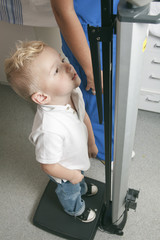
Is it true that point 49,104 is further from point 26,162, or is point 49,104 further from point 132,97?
point 26,162

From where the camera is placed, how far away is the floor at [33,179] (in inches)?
49.6

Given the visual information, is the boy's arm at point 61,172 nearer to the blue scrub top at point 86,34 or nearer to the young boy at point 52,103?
the young boy at point 52,103

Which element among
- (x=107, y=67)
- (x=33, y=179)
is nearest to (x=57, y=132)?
(x=107, y=67)

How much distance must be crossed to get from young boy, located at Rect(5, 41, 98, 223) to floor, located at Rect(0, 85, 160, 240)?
549 millimetres

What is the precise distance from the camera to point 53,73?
2.39 feet

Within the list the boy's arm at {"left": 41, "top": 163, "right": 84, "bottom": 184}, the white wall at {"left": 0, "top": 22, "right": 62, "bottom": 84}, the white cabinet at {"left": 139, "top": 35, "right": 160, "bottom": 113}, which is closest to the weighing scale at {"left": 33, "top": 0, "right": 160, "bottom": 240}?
the boy's arm at {"left": 41, "top": 163, "right": 84, "bottom": 184}

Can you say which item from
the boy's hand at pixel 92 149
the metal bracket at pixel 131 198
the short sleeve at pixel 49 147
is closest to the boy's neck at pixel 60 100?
the short sleeve at pixel 49 147

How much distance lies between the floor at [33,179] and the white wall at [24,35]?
0.51 metres

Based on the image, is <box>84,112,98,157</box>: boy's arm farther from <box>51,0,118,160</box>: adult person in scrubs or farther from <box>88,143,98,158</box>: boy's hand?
<box>51,0,118,160</box>: adult person in scrubs

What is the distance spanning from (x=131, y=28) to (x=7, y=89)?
1780mm

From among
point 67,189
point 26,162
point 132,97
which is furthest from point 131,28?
point 26,162

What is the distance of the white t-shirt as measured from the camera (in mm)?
775

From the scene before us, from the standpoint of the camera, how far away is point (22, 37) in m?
1.70

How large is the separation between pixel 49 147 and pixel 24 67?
0.87 feet
